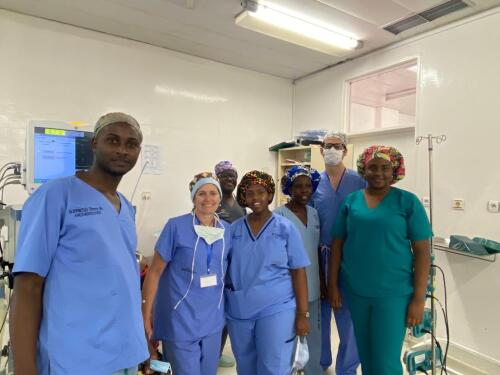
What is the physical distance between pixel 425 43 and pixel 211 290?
2.94 m

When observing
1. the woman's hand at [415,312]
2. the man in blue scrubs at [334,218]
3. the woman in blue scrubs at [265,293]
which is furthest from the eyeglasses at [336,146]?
the woman's hand at [415,312]

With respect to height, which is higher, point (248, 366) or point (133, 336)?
point (133, 336)

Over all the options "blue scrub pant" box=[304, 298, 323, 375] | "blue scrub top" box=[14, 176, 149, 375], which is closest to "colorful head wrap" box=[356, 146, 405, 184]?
"blue scrub pant" box=[304, 298, 323, 375]

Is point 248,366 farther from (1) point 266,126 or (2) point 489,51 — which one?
(1) point 266,126

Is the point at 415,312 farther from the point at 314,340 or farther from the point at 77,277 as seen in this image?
the point at 77,277

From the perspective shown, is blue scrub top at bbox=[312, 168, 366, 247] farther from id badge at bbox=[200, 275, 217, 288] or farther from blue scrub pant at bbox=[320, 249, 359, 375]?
id badge at bbox=[200, 275, 217, 288]

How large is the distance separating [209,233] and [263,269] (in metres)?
0.32

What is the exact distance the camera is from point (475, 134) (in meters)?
2.59

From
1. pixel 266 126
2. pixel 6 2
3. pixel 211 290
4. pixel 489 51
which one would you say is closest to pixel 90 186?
pixel 211 290

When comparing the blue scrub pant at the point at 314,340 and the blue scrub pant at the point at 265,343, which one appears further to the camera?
the blue scrub pant at the point at 314,340

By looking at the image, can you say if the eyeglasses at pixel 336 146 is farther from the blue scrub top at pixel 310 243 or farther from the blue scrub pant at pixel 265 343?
the blue scrub pant at pixel 265 343

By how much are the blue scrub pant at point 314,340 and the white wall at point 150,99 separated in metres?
Answer: 2.18

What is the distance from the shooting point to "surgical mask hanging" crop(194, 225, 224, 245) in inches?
61.3

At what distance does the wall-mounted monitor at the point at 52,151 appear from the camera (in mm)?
1534
